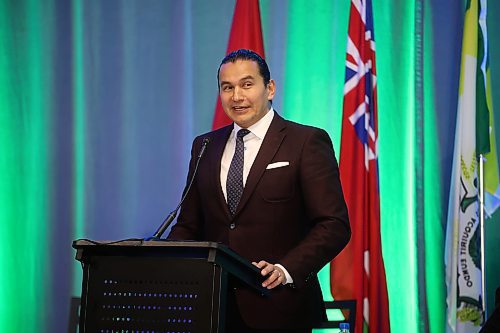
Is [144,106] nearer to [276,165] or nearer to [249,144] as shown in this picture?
[249,144]

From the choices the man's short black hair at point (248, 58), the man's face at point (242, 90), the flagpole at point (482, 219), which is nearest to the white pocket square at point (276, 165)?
the man's face at point (242, 90)

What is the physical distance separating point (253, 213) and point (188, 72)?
9.03 feet

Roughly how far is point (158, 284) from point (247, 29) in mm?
3178

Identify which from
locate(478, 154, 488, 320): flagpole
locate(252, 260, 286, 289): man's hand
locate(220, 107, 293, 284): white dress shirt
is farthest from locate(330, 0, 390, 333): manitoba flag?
locate(252, 260, 286, 289): man's hand

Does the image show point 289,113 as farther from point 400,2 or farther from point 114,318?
point 114,318

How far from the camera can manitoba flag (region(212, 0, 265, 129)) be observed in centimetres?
483

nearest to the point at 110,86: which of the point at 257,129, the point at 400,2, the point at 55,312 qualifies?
the point at 55,312

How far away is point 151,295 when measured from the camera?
1.97m

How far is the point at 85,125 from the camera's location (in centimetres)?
511

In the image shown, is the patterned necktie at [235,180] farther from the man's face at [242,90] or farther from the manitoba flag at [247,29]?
the manitoba flag at [247,29]

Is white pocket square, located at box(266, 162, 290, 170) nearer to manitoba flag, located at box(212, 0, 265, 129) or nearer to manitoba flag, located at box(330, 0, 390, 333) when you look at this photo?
manitoba flag, located at box(330, 0, 390, 333)

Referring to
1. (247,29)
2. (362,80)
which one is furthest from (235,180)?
(247,29)

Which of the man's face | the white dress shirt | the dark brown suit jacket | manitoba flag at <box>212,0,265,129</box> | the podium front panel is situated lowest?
the podium front panel

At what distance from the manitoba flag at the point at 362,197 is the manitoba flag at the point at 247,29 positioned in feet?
2.25
